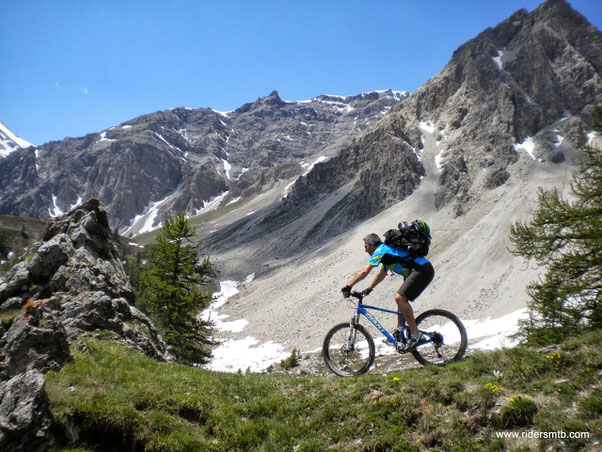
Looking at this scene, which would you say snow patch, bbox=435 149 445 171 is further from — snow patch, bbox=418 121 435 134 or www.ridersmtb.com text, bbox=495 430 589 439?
www.ridersmtb.com text, bbox=495 430 589 439

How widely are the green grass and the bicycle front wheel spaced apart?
0.89 meters

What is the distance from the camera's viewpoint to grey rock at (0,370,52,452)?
4502 mm

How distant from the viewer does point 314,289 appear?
5922cm

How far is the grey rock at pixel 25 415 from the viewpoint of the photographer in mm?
4502

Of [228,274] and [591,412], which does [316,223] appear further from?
[591,412]

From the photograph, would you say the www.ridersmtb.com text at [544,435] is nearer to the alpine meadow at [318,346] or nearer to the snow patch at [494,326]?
the alpine meadow at [318,346]

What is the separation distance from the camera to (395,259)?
7.36 meters

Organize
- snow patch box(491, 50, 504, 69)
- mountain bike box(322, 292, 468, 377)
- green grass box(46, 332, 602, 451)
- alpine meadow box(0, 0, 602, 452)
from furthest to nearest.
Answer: snow patch box(491, 50, 504, 69)
mountain bike box(322, 292, 468, 377)
alpine meadow box(0, 0, 602, 452)
green grass box(46, 332, 602, 451)

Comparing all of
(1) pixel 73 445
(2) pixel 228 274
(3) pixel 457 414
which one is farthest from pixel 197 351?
(2) pixel 228 274

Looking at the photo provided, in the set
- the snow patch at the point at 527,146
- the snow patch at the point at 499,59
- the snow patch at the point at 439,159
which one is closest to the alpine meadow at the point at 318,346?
the snow patch at the point at 527,146

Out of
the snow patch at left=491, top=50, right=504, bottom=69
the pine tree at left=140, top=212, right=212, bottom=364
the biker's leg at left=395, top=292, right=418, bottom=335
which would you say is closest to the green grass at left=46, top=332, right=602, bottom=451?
the biker's leg at left=395, top=292, right=418, bottom=335

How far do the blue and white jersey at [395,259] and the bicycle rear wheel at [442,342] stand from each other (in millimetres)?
1146

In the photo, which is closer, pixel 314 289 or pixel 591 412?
pixel 591 412

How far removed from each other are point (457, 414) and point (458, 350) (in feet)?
8.09
